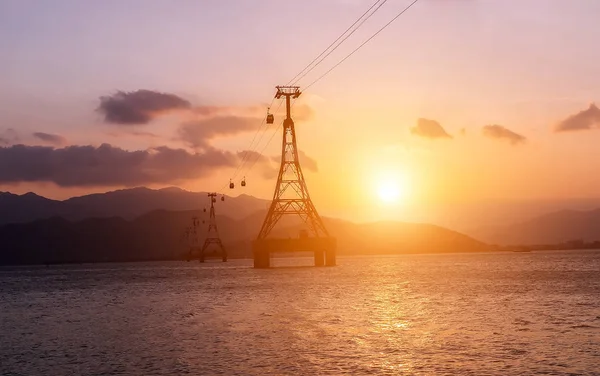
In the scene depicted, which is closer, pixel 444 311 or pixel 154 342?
pixel 154 342

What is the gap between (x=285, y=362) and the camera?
37188 mm

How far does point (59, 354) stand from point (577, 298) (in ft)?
191

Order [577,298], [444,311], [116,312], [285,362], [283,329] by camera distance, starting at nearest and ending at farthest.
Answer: [285,362], [283,329], [444,311], [116,312], [577,298]

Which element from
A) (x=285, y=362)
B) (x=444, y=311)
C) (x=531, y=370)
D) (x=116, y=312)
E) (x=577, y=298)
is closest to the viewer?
(x=531, y=370)

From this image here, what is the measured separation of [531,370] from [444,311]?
32.2m

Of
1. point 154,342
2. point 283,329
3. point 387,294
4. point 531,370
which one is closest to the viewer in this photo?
point 531,370

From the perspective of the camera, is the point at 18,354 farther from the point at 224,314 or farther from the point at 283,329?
the point at 224,314

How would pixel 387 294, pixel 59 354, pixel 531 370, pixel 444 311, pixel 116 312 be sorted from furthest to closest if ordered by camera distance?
pixel 387 294, pixel 116 312, pixel 444 311, pixel 59 354, pixel 531 370

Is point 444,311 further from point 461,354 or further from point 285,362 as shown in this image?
point 285,362

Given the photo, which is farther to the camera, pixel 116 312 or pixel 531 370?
pixel 116 312

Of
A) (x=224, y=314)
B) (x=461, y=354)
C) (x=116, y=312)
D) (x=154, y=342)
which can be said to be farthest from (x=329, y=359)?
(x=116, y=312)

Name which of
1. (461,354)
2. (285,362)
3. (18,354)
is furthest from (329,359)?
(18,354)

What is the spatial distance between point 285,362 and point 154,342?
13.3m

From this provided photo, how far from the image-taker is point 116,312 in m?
73.7
